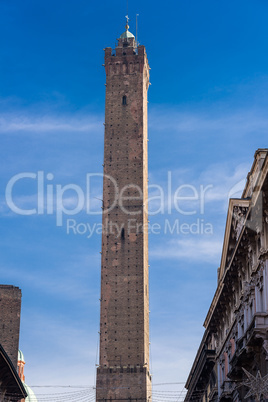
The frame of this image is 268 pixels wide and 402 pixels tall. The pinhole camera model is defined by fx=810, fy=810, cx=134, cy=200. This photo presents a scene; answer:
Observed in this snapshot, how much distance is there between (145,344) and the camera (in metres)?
66.7

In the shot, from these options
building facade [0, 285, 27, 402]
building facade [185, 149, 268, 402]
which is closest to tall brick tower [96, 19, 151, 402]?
building facade [0, 285, 27, 402]

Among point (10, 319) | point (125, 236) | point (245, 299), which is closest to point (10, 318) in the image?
point (10, 319)

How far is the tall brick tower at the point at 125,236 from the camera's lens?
65625 mm

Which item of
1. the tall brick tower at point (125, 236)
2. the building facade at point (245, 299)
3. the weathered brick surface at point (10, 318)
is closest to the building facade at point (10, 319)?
the weathered brick surface at point (10, 318)

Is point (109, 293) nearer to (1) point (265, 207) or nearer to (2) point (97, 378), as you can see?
(2) point (97, 378)

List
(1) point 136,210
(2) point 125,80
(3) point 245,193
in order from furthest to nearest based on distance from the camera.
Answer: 1. (2) point 125,80
2. (1) point 136,210
3. (3) point 245,193

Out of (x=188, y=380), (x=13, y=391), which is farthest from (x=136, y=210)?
(x=13, y=391)

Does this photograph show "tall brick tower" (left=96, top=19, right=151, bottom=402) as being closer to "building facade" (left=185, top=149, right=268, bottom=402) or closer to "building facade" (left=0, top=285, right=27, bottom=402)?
"building facade" (left=0, top=285, right=27, bottom=402)

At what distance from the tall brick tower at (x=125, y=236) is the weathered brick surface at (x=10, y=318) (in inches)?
556

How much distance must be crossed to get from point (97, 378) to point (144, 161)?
1946 cm

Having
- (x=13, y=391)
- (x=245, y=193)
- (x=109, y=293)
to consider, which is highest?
(x=109, y=293)

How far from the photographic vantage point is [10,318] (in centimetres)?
5341

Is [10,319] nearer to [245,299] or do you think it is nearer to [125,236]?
[125,236]

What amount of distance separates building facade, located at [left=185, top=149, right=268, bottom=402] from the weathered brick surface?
20625 millimetres
